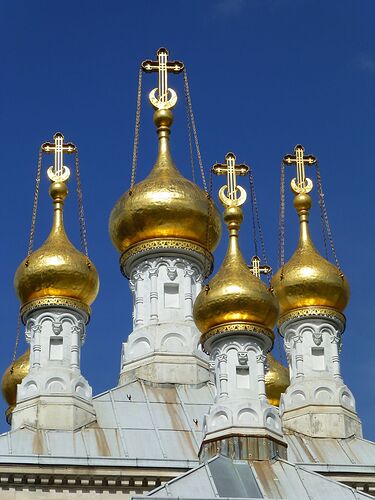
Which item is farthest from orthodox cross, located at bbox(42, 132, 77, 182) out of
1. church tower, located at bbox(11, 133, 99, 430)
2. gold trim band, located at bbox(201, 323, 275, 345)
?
gold trim band, located at bbox(201, 323, 275, 345)

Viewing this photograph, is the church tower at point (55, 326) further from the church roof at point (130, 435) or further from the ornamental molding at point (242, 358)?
the ornamental molding at point (242, 358)

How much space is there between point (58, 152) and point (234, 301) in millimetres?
7645

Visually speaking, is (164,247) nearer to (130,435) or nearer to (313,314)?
(313,314)

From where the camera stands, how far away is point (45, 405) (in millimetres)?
36656

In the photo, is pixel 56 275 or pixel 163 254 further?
pixel 163 254

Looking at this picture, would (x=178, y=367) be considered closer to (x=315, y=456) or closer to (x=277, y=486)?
(x=315, y=456)

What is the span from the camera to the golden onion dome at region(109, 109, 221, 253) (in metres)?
40.6

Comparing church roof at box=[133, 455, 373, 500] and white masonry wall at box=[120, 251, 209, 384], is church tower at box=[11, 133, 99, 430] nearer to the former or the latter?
white masonry wall at box=[120, 251, 209, 384]

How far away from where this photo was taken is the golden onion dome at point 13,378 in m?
42.8

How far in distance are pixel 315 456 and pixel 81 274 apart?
6.09 meters

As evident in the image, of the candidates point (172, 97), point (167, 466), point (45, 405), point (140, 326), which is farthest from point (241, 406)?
point (172, 97)

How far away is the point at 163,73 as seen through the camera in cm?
4328

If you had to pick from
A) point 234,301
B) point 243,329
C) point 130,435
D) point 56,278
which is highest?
point 56,278

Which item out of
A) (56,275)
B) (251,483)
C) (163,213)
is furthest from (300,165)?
(251,483)
